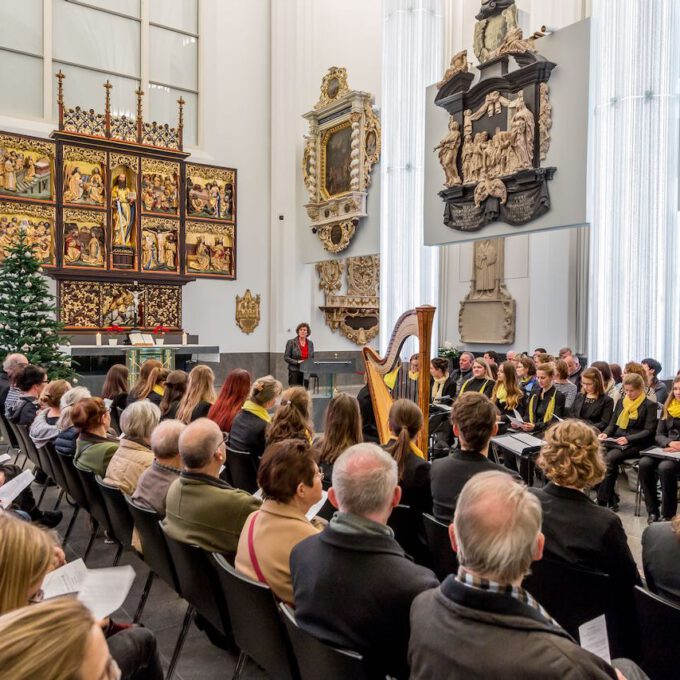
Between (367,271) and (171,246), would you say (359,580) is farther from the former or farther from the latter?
(367,271)

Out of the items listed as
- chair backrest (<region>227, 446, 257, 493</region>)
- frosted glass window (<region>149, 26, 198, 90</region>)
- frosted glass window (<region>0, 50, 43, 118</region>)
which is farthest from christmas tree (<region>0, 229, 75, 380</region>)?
frosted glass window (<region>149, 26, 198, 90</region>)

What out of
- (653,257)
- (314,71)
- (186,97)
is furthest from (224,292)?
(653,257)

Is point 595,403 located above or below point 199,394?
below

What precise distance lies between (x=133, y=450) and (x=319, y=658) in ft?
8.12

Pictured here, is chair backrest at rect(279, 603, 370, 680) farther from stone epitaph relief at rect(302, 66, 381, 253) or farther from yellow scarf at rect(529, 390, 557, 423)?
stone epitaph relief at rect(302, 66, 381, 253)

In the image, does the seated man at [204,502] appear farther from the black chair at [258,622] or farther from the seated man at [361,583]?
the seated man at [361,583]

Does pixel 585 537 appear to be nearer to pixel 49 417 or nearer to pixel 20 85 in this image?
pixel 49 417

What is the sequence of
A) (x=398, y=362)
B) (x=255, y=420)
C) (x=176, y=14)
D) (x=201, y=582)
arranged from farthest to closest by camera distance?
1. (x=176, y=14)
2. (x=398, y=362)
3. (x=255, y=420)
4. (x=201, y=582)

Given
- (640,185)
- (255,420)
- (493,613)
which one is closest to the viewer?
(493,613)

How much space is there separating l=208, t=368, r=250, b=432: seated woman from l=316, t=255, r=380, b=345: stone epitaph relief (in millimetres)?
10930

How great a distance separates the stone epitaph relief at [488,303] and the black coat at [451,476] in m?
9.58

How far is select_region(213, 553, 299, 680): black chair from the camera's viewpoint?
6.98 ft

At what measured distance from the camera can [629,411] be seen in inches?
237

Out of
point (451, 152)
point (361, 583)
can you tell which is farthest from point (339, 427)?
point (451, 152)
